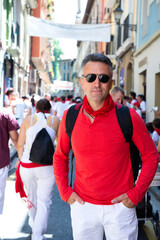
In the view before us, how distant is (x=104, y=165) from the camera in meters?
2.21

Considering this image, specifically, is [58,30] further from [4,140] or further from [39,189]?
[39,189]

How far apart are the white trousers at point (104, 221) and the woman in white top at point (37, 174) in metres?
1.68

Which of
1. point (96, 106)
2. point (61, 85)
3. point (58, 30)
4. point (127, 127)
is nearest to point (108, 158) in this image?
point (127, 127)

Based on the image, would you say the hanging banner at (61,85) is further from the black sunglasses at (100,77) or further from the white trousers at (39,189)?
the black sunglasses at (100,77)

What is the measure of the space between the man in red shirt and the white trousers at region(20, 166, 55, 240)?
168 cm

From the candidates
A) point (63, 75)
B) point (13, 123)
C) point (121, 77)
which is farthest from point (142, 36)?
point (63, 75)

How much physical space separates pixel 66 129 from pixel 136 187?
2.03ft

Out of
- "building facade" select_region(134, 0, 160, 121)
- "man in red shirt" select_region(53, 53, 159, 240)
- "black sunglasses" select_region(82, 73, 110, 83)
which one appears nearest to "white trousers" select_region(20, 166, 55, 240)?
"man in red shirt" select_region(53, 53, 159, 240)

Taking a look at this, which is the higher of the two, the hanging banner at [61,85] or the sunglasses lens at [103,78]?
the hanging banner at [61,85]

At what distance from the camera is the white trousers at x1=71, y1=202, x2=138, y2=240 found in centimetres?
224

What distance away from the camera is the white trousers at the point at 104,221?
224cm

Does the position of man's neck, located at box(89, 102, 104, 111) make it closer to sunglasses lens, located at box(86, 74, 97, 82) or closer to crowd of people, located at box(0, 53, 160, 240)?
crowd of people, located at box(0, 53, 160, 240)

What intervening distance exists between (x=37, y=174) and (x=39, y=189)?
0.20 meters

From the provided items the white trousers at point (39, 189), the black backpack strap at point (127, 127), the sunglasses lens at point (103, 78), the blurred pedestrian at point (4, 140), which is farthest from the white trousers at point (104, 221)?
the blurred pedestrian at point (4, 140)
